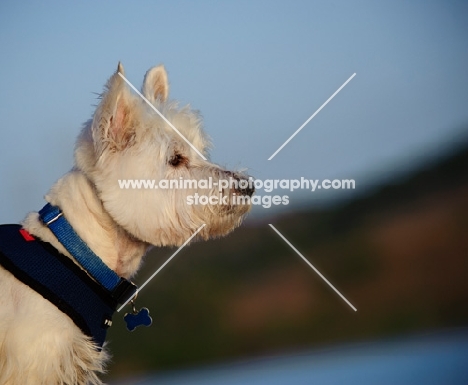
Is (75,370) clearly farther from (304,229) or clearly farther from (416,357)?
(304,229)

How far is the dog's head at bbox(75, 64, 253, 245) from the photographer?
331 cm

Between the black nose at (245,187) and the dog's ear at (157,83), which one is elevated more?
the dog's ear at (157,83)

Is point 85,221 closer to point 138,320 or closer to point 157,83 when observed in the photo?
point 138,320

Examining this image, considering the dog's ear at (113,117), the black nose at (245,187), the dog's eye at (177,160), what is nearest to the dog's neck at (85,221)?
the dog's ear at (113,117)

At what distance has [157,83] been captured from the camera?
13.0ft

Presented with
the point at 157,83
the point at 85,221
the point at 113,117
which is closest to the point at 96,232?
the point at 85,221

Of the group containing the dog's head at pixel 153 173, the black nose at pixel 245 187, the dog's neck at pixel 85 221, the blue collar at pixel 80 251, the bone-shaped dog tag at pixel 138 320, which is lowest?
the bone-shaped dog tag at pixel 138 320

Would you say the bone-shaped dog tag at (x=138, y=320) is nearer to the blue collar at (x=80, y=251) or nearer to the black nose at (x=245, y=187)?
the blue collar at (x=80, y=251)

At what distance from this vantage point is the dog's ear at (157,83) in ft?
12.8

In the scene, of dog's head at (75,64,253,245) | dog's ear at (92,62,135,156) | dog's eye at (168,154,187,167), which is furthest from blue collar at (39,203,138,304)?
A: dog's eye at (168,154,187,167)

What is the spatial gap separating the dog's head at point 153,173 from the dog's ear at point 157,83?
→ 0.26 meters

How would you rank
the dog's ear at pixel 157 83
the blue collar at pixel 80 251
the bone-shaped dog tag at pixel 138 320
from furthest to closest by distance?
1. the dog's ear at pixel 157 83
2. the bone-shaped dog tag at pixel 138 320
3. the blue collar at pixel 80 251

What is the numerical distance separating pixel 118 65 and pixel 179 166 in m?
0.55

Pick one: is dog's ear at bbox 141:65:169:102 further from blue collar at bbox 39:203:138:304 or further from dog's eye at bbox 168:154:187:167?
blue collar at bbox 39:203:138:304
